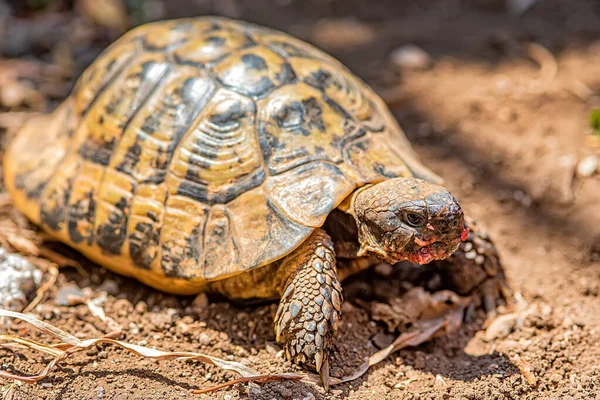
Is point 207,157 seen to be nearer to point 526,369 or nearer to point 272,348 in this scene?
point 272,348

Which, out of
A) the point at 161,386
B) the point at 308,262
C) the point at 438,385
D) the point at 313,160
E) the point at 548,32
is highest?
the point at 313,160

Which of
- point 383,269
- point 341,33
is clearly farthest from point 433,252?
point 341,33

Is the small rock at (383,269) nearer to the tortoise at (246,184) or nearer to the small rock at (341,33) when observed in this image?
the tortoise at (246,184)

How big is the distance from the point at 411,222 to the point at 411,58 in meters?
3.28

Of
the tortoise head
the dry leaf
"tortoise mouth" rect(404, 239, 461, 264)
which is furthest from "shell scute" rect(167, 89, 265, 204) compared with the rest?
the dry leaf

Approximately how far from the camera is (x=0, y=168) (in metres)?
4.28

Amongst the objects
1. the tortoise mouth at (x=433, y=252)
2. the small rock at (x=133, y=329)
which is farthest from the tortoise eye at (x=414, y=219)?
the small rock at (x=133, y=329)

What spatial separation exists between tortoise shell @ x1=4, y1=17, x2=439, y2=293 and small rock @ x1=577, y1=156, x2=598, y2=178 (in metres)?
1.35

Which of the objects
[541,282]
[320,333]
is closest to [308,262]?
[320,333]

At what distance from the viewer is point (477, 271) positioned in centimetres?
325

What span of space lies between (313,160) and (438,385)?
115cm

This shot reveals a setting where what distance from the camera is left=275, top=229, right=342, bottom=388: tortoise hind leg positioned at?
2674mm

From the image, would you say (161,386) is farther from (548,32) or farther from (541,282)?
(548,32)

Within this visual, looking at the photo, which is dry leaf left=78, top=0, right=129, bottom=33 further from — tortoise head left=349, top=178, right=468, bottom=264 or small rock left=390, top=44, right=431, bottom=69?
tortoise head left=349, top=178, right=468, bottom=264
